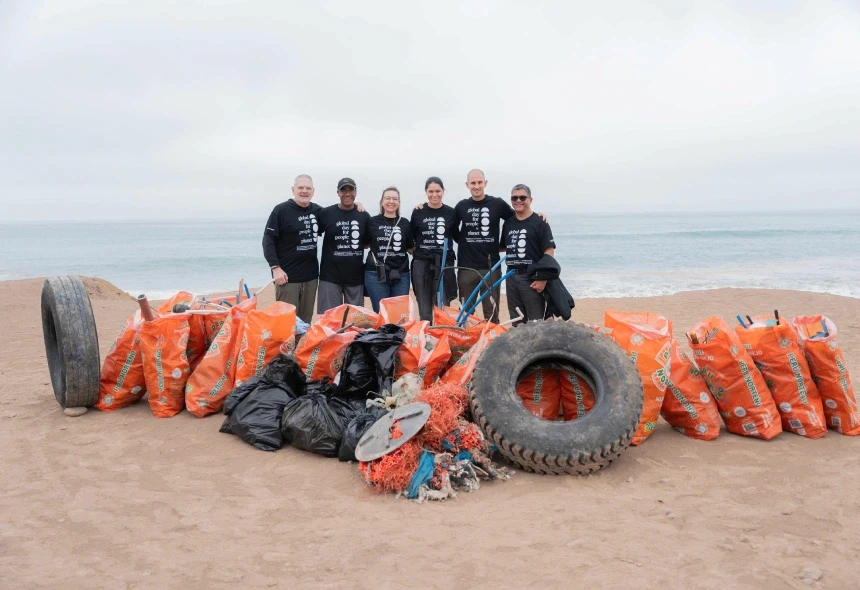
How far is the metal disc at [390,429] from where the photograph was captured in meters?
3.55

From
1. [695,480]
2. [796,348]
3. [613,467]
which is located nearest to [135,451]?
[613,467]

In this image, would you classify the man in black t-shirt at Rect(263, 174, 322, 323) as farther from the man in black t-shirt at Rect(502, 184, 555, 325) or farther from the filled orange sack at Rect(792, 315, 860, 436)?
the filled orange sack at Rect(792, 315, 860, 436)

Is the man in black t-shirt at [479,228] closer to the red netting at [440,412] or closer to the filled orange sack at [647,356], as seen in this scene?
the filled orange sack at [647,356]

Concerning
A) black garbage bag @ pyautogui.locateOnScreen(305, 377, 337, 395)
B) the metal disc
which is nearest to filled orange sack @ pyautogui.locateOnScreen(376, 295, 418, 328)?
black garbage bag @ pyautogui.locateOnScreen(305, 377, 337, 395)

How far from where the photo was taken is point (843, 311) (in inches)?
420

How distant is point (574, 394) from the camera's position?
434 cm

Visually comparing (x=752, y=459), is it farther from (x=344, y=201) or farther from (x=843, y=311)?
(x=843, y=311)

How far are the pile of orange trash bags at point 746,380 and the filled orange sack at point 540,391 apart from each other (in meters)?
0.24

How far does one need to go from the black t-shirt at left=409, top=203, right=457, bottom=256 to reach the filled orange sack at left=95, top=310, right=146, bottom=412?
2740 mm

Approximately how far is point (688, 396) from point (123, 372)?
14.3 ft

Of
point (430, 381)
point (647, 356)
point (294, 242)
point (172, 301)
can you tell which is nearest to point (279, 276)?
point (294, 242)

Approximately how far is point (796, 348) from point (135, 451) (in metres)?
4.60

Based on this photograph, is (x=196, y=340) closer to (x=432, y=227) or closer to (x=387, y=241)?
(x=387, y=241)

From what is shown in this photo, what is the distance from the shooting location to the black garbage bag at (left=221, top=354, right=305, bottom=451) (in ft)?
13.6
